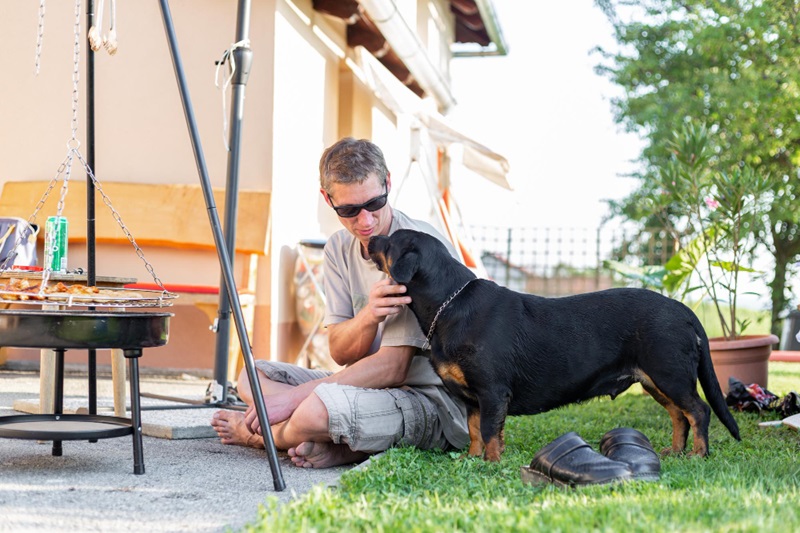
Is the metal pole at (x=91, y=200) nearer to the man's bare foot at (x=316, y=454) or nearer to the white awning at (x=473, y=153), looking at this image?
the man's bare foot at (x=316, y=454)

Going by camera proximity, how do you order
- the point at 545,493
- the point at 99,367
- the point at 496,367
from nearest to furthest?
1. the point at 545,493
2. the point at 496,367
3. the point at 99,367

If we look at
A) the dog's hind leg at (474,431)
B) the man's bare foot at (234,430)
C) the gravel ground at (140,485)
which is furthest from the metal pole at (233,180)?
the dog's hind leg at (474,431)

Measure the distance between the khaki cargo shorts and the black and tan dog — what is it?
228 mm

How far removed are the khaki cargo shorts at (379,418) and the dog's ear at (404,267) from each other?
1.78ft

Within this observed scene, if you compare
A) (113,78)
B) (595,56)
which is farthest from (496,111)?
(113,78)

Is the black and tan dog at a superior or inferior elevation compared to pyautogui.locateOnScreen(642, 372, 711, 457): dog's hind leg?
superior

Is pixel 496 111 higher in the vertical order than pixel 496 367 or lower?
higher

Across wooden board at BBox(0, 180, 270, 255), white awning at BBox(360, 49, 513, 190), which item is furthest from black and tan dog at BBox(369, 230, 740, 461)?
white awning at BBox(360, 49, 513, 190)

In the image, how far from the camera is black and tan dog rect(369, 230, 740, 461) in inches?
137

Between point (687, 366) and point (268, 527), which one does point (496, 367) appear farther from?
point (268, 527)

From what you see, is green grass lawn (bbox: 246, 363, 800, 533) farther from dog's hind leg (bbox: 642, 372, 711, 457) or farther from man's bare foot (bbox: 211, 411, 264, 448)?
man's bare foot (bbox: 211, 411, 264, 448)

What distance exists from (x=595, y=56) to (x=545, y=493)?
52.3ft

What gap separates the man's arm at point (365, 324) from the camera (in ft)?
11.6

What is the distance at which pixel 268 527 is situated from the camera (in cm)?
222
